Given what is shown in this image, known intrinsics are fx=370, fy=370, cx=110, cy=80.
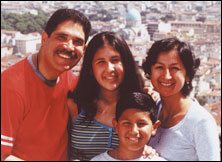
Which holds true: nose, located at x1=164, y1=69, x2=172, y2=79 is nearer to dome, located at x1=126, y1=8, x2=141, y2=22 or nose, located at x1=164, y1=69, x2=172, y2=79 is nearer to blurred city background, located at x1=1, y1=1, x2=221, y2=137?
blurred city background, located at x1=1, y1=1, x2=221, y2=137

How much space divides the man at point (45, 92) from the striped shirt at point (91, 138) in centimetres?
6

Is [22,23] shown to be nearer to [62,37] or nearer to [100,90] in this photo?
[100,90]

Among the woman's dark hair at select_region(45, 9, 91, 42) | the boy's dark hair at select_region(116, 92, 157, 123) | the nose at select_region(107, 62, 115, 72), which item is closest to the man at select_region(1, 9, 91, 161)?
the woman's dark hair at select_region(45, 9, 91, 42)

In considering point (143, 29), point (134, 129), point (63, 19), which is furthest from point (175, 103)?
point (143, 29)

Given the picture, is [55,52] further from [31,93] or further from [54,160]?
[54,160]

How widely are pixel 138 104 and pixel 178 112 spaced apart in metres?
0.17

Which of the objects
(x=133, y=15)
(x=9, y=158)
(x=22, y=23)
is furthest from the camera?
(x=133, y=15)

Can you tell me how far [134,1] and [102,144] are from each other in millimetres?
46542

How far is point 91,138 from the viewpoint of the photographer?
1.56m

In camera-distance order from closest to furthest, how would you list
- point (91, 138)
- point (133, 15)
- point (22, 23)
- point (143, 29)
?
point (91, 138) < point (22, 23) < point (143, 29) < point (133, 15)

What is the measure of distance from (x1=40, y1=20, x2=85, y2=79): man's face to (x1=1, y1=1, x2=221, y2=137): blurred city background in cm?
878

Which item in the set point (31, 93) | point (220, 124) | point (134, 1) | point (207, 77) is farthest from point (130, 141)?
point (134, 1)

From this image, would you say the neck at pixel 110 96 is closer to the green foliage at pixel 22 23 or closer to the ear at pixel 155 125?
the ear at pixel 155 125

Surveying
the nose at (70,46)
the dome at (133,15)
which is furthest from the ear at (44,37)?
the dome at (133,15)
